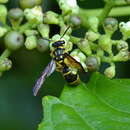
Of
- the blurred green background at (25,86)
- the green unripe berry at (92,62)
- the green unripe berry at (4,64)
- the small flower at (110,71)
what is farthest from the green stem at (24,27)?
the blurred green background at (25,86)

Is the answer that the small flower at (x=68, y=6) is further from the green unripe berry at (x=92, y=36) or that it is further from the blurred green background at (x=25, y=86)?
the blurred green background at (x=25, y=86)

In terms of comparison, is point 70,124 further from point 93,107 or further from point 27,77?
point 27,77

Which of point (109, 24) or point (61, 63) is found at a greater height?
point (109, 24)

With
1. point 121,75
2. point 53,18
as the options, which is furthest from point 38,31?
point 121,75

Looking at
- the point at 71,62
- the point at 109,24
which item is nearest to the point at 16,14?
the point at 71,62

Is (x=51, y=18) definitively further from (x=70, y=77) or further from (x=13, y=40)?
(x=70, y=77)

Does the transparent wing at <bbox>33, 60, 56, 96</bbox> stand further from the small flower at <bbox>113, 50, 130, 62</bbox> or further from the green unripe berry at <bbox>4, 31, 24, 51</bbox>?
the small flower at <bbox>113, 50, 130, 62</bbox>
